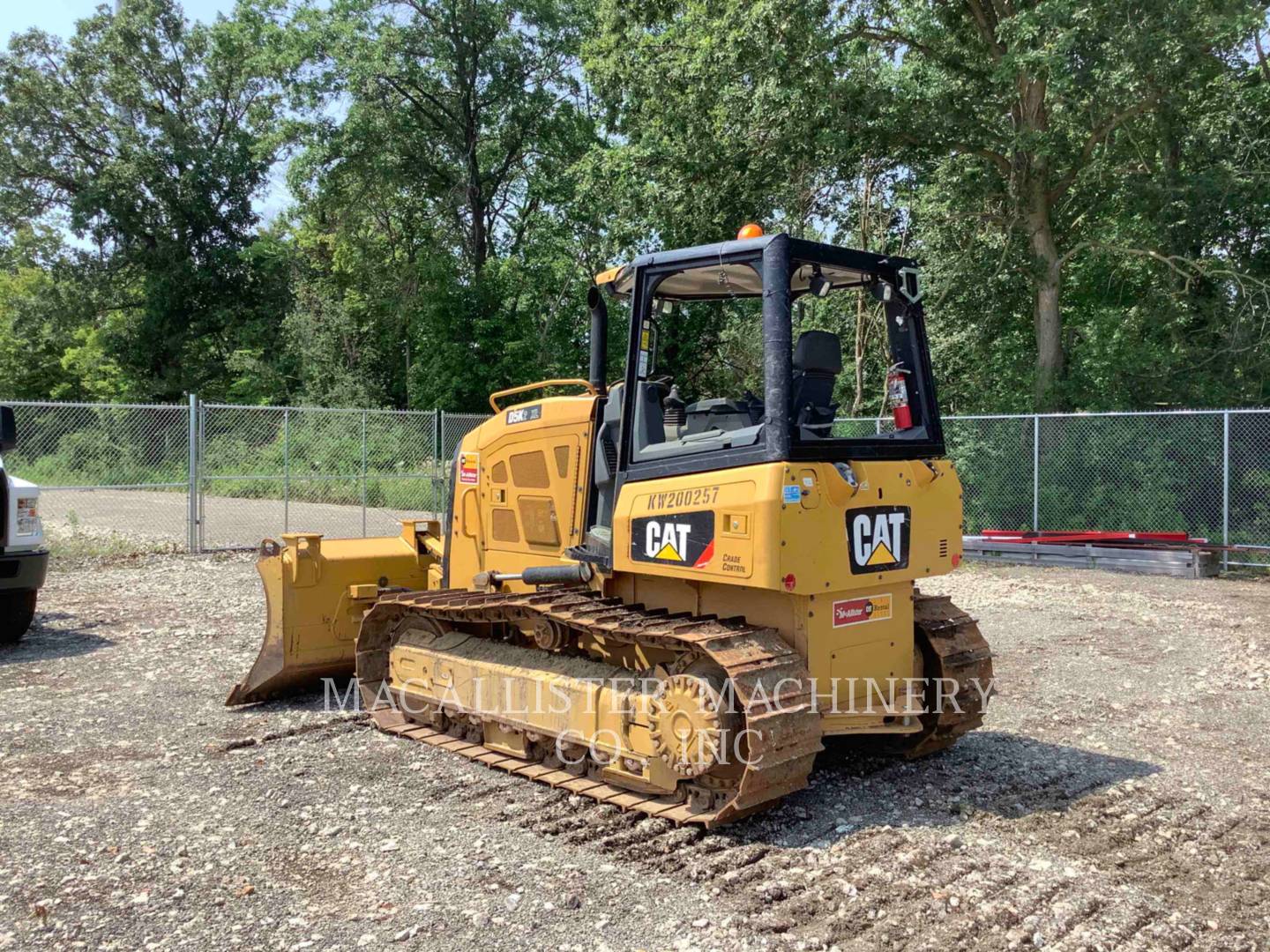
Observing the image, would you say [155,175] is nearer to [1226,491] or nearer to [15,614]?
[15,614]

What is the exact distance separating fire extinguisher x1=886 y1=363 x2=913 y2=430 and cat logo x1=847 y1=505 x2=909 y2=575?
55 centimetres

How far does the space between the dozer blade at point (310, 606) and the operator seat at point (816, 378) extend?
10.3ft

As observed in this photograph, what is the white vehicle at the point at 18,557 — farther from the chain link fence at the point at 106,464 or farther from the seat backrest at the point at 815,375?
the seat backrest at the point at 815,375

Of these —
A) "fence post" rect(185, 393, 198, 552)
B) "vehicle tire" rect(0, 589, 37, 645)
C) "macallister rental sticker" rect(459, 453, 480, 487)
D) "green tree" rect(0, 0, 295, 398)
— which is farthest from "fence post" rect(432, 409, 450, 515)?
"green tree" rect(0, 0, 295, 398)

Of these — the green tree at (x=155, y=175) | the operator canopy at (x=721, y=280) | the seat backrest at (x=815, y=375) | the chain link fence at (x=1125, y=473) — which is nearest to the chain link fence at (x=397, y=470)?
the chain link fence at (x=1125, y=473)

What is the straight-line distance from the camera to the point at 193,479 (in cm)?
1352

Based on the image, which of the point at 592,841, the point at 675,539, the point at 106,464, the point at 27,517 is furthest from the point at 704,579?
the point at 106,464

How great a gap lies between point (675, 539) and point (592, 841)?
4.67 ft

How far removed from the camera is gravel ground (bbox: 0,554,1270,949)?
3.73 m

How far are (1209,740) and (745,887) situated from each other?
12.2 ft

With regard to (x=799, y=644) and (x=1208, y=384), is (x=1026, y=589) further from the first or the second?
(x=799, y=644)

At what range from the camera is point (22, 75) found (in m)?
32.1

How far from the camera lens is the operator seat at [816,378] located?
4.89 meters

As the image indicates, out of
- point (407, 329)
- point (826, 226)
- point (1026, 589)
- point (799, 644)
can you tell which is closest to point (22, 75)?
point (407, 329)
